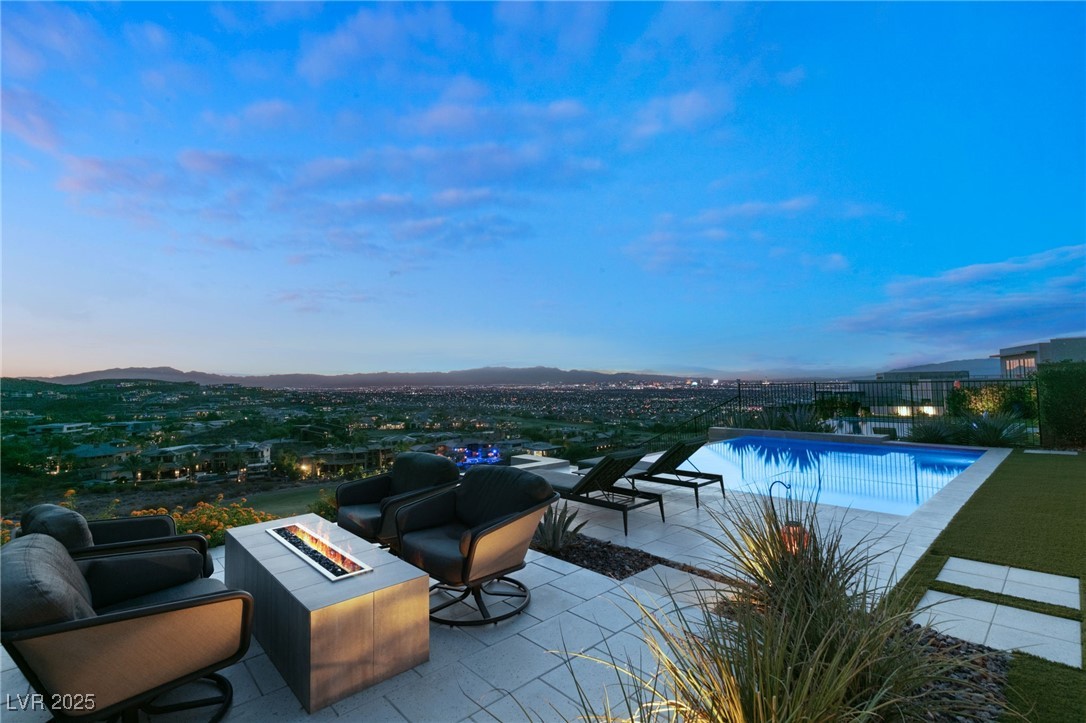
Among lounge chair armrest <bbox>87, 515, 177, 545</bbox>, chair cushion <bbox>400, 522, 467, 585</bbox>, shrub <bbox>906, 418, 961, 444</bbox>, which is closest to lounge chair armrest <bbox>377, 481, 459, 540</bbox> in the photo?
chair cushion <bbox>400, 522, 467, 585</bbox>

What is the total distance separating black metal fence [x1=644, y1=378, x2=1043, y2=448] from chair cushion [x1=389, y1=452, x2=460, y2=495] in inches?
287

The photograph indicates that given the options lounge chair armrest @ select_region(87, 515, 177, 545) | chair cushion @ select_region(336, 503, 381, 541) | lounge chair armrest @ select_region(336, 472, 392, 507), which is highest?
lounge chair armrest @ select_region(87, 515, 177, 545)

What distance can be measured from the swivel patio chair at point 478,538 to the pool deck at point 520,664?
19 centimetres

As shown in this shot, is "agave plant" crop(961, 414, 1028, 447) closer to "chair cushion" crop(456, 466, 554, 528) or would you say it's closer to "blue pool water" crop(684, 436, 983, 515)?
"blue pool water" crop(684, 436, 983, 515)

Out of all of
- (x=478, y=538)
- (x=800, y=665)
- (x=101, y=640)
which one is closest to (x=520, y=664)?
(x=478, y=538)

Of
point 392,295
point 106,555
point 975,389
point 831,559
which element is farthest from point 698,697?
point 975,389

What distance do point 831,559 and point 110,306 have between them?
9.71 metres

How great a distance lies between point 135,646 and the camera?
1.94m

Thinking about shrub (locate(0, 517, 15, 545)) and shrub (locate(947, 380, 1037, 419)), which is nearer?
shrub (locate(0, 517, 15, 545))

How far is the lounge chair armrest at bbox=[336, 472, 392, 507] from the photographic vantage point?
4641mm

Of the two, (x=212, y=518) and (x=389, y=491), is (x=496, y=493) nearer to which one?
(x=389, y=491)

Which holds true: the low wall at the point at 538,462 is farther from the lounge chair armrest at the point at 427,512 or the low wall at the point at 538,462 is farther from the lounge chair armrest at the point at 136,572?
the lounge chair armrest at the point at 136,572

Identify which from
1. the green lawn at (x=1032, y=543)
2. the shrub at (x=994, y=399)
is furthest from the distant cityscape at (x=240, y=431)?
the shrub at (x=994, y=399)

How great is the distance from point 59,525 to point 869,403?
1702 centimetres
